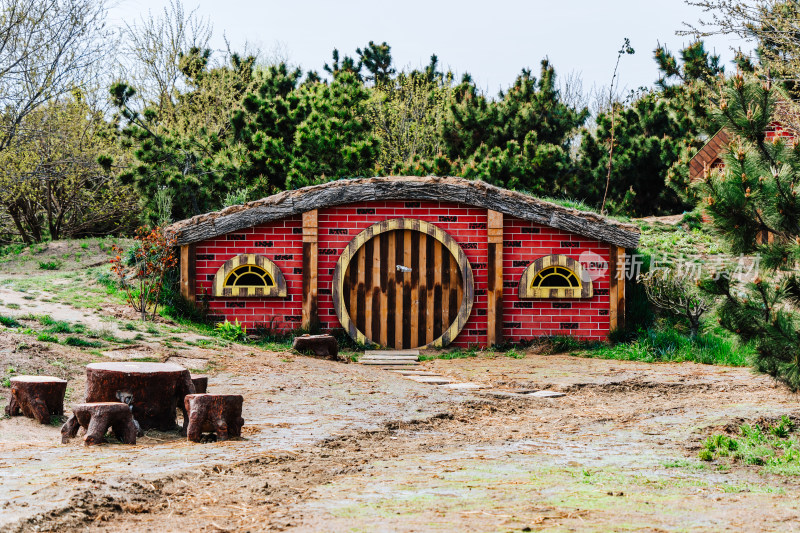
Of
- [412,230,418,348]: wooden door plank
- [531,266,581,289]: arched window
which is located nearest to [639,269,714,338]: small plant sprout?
[531,266,581,289]: arched window

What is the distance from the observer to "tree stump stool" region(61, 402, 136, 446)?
5797 mm

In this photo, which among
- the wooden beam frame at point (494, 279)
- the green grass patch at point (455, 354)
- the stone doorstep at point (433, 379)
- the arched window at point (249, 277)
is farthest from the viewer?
the arched window at point (249, 277)

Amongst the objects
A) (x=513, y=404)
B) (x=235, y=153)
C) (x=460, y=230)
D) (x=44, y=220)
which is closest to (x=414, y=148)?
(x=235, y=153)

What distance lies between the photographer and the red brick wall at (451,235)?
1316 cm

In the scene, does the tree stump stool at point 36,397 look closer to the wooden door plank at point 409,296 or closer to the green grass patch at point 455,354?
the green grass patch at point 455,354

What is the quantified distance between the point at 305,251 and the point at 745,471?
8832mm

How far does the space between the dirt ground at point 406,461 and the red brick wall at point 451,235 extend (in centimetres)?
305

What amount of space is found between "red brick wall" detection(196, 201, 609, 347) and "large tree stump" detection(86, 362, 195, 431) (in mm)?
6690

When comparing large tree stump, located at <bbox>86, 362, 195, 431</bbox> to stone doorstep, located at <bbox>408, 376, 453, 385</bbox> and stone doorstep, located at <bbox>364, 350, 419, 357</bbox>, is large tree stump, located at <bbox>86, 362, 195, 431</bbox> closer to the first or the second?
stone doorstep, located at <bbox>408, 376, 453, 385</bbox>

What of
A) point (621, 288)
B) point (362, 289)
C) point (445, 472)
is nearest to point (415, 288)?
point (362, 289)

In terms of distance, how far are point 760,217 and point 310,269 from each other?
8089 millimetres

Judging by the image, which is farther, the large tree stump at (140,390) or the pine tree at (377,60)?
the pine tree at (377,60)

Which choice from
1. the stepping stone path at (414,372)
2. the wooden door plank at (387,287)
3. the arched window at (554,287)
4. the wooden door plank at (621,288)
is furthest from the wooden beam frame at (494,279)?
the wooden door plank at (621,288)

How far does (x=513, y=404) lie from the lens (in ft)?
27.6
